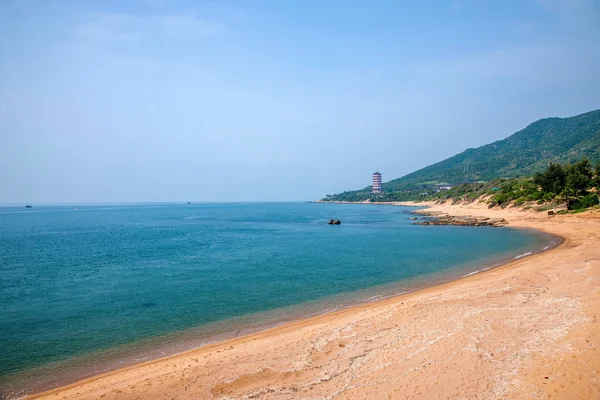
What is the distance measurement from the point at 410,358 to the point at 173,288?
18.1m

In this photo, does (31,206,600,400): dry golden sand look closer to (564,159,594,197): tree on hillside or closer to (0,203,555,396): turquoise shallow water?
(0,203,555,396): turquoise shallow water

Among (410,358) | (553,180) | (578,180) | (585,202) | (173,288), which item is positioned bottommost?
(173,288)

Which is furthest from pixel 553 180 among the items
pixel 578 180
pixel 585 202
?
pixel 585 202

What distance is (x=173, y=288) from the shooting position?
2395 cm

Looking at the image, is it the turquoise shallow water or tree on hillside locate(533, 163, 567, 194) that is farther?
tree on hillside locate(533, 163, 567, 194)

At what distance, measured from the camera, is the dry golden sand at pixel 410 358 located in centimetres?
883

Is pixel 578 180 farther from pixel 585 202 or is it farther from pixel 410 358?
pixel 410 358

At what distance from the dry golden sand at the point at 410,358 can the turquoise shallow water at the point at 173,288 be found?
2.41 m

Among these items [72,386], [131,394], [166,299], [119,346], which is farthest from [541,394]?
[166,299]

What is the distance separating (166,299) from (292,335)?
10.7m

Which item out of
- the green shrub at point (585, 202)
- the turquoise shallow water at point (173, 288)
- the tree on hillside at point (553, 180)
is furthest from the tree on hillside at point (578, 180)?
the turquoise shallow water at point (173, 288)

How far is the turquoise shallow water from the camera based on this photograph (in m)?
14.5

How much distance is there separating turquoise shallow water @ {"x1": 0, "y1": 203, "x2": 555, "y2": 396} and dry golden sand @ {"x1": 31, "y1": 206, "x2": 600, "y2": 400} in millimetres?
2408

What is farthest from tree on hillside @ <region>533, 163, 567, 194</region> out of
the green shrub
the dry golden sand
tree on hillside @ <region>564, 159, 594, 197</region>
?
the dry golden sand
